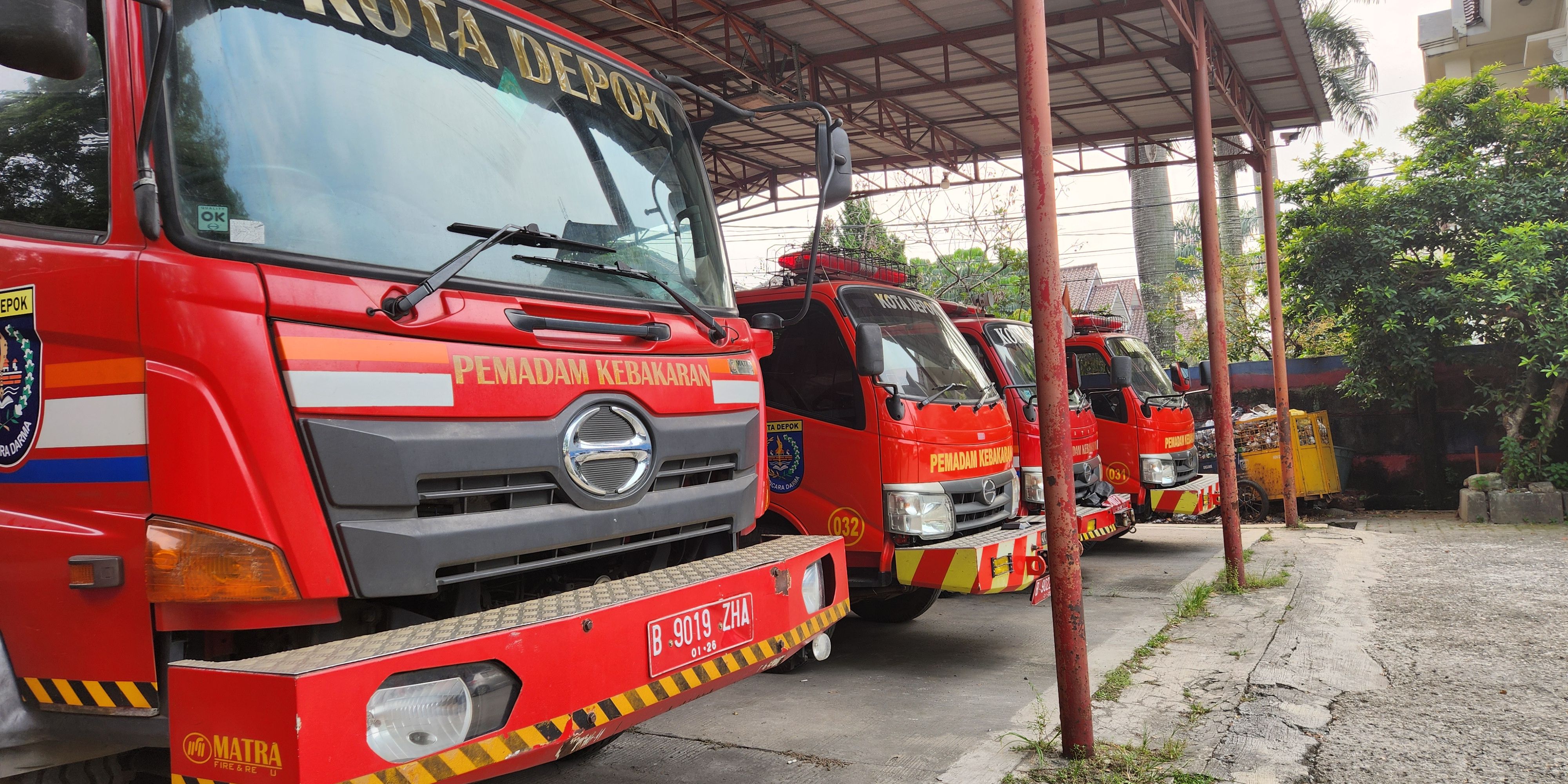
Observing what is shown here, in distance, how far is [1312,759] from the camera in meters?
3.91

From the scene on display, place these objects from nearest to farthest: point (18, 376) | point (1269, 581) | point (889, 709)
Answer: point (18, 376) < point (889, 709) < point (1269, 581)

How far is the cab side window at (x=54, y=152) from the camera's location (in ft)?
7.81

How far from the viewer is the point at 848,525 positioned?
557 centimetres

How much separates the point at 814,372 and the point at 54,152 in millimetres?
3943

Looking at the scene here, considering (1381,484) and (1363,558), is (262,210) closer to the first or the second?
(1363,558)

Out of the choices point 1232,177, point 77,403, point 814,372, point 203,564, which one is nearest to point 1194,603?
point 814,372

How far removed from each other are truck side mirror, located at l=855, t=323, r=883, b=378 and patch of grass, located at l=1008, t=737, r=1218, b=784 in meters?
2.20

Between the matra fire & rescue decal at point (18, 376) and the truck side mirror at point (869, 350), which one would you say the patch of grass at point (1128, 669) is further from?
the matra fire & rescue decal at point (18, 376)

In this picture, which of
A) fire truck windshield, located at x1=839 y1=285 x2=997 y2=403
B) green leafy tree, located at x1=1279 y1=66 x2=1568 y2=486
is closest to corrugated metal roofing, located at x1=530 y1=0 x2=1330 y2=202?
green leafy tree, located at x1=1279 y1=66 x2=1568 y2=486

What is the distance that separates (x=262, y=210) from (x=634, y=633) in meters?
1.43

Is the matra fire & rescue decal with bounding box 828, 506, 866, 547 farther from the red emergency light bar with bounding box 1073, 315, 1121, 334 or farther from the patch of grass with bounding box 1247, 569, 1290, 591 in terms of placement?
the red emergency light bar with bounding box 1073, 315, 1121, 334

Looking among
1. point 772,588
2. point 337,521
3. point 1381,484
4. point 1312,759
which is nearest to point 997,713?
point 1312,759

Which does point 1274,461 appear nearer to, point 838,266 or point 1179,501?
point 1179,501

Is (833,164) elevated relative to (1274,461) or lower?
elevated
